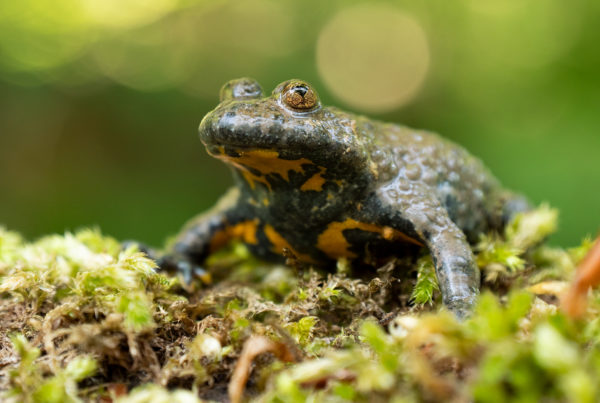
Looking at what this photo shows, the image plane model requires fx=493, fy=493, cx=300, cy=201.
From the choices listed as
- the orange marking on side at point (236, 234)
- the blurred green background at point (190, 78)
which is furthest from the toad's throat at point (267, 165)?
the blurred green background at point (190, 78)

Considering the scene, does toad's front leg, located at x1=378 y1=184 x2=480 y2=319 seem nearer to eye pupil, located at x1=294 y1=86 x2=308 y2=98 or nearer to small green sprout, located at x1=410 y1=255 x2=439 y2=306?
small green sprout, located at x1=410 y1=255 x2=439 y2=306

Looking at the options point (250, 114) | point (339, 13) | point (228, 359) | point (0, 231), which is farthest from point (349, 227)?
point (339, 13)

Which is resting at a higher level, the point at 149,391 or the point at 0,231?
the point at 0,231

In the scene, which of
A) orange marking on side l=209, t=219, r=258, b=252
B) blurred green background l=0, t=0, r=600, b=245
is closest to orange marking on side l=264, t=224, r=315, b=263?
orange marking on side l=209, t=219, r=258, b=252

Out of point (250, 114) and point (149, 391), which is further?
point (250, 114)

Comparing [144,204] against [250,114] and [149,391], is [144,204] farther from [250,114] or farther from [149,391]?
[149,391]

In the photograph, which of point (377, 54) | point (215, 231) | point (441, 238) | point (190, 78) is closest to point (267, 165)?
point (441, 238)
